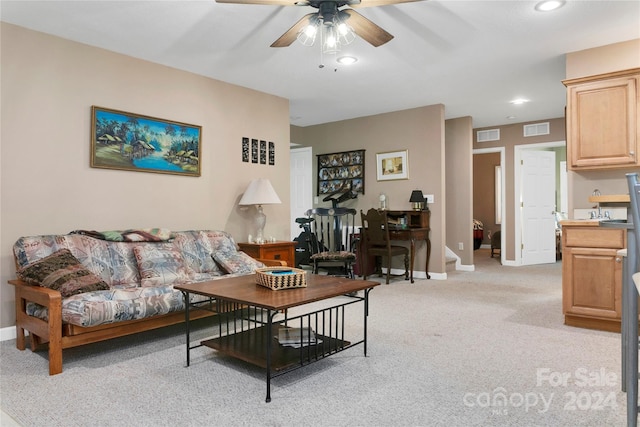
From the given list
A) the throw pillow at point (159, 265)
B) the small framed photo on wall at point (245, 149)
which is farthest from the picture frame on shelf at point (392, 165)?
the throw pillow at point (159, 265)

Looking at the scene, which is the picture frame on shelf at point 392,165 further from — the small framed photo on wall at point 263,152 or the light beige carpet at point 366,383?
the light beige carpet at point 366,383

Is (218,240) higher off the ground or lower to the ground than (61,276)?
higher

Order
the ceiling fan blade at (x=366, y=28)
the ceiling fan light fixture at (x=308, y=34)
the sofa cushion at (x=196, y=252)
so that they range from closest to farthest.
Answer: the ceiling fan blade at (x=366, y=28) < the ceiling fan light fixture at (x=308, y=34) < the sofa cushion at (x=196, y=252)

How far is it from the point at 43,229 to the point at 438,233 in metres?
4.78

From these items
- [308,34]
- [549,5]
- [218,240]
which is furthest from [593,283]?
[218,240]

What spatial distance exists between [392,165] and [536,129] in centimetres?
284

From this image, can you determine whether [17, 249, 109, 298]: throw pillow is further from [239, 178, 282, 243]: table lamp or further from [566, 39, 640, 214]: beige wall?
[566, 39, 640, 214]: beige wall

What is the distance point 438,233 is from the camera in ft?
20.0

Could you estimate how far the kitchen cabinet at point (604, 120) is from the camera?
12.0 feet

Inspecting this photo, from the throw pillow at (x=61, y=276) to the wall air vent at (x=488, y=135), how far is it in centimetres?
698

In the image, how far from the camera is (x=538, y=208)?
7.67 metres

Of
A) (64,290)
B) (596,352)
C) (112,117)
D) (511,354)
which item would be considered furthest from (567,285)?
(112,117)

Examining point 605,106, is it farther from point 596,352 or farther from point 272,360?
point 272,360

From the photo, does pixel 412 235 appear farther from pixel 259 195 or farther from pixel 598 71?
pixel 598 71
